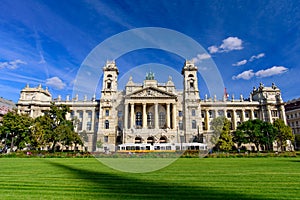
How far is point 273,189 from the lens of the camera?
29.9 ft

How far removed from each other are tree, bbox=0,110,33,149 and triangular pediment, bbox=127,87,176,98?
92.7 ft

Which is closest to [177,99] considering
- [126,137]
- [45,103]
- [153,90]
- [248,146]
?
[153,90]

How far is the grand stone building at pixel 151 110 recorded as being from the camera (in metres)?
60.5

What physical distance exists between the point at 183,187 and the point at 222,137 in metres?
41.9

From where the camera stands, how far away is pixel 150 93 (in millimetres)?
64438

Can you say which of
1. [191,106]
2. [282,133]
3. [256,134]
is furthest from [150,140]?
[282,133]

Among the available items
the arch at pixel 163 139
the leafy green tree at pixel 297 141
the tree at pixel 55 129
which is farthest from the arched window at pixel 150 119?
the leafy green tree at pixel 297 141

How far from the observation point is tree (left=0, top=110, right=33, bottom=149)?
45656 millimetres

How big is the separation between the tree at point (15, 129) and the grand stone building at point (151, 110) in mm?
17924

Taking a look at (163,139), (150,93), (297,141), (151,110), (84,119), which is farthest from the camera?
(84,119)

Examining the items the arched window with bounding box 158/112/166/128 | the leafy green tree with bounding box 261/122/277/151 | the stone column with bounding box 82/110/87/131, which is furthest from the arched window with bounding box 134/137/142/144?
the leafy green tree with bounding box 261/122/277/151

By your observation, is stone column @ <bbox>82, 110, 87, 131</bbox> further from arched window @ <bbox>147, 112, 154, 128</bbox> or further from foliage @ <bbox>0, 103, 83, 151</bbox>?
arched window @ <bbox>147, 112, 154, 128</bbox>

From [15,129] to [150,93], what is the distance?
36.0 m

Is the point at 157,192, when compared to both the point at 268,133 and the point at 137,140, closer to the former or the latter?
the point at 137,140
